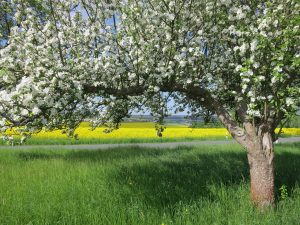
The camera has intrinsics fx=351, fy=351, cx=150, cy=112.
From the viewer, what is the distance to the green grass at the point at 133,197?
319 inches

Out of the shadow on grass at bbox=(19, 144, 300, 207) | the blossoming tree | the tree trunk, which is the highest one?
the blossoming tree

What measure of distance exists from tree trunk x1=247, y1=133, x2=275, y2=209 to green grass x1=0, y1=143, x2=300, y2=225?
0.35 m

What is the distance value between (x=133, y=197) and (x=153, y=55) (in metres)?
3.97

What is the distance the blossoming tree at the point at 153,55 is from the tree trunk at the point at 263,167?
3 cm

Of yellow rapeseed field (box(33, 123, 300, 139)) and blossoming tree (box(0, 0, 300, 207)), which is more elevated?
blossoming tree (box(0, 0, 300, 207))

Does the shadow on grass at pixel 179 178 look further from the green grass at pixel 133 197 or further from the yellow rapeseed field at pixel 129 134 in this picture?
the yellow rapeseed field at pixel 129 134

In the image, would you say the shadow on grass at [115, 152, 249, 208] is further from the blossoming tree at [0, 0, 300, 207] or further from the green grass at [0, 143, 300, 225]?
the blossoming tree at [0, 0, 300, 207]

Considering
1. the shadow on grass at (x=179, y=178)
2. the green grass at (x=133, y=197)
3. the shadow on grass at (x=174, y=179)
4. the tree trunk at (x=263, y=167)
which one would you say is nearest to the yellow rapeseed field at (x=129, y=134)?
the shadow on grass at (x=179, y=178)

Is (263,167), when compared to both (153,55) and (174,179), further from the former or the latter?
(153,55)

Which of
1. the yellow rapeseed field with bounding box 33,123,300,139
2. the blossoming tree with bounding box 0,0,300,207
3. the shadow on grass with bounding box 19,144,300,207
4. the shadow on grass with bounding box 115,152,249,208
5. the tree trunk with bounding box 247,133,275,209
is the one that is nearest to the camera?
the blossoming tree with bounding box 0,0,300,207

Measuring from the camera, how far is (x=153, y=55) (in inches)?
300

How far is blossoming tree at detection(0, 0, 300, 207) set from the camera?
6504 mm

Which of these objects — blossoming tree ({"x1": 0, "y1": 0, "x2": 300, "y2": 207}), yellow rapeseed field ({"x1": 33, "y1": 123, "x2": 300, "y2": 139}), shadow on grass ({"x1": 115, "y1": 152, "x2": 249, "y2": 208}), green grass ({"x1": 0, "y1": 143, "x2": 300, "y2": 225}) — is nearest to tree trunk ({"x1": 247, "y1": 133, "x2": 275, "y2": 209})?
blossoming tree ({"x1": 0, "y1": 0, "x2": 300, "y2": 207})

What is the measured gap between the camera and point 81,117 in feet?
33.6
